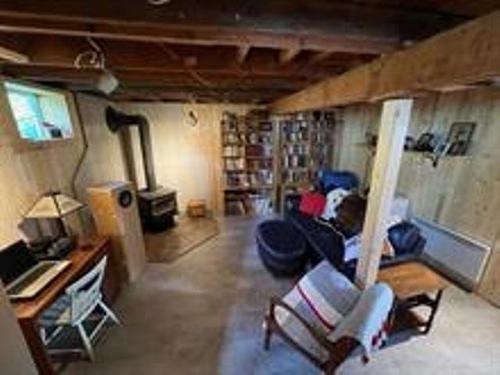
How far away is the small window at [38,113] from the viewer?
2557 millimetres

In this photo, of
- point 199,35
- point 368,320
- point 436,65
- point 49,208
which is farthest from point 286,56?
point 49,208

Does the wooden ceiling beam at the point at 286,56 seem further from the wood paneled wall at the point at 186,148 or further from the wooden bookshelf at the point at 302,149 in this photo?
the wood paneled wall at the point at 186,148

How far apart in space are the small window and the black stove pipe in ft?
3.29

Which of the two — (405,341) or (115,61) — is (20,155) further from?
(405,341)

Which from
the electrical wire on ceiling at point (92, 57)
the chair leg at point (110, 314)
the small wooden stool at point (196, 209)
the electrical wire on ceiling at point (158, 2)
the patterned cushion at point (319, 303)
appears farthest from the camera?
the small wooden stool at point (196, 209)

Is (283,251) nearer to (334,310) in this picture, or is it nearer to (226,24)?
(334,310)

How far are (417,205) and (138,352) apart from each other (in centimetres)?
367

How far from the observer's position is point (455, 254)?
3129 millimetres

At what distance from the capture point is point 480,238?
2883mm

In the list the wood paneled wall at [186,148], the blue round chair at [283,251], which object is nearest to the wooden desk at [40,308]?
the blue round chair at [283,251]

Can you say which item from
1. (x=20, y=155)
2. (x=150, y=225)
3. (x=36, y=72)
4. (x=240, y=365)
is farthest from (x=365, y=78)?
(x=150, y=225)

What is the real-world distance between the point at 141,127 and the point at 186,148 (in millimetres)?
1070

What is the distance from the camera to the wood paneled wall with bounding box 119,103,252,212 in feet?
17.0

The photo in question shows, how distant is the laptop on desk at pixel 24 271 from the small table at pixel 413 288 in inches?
107
